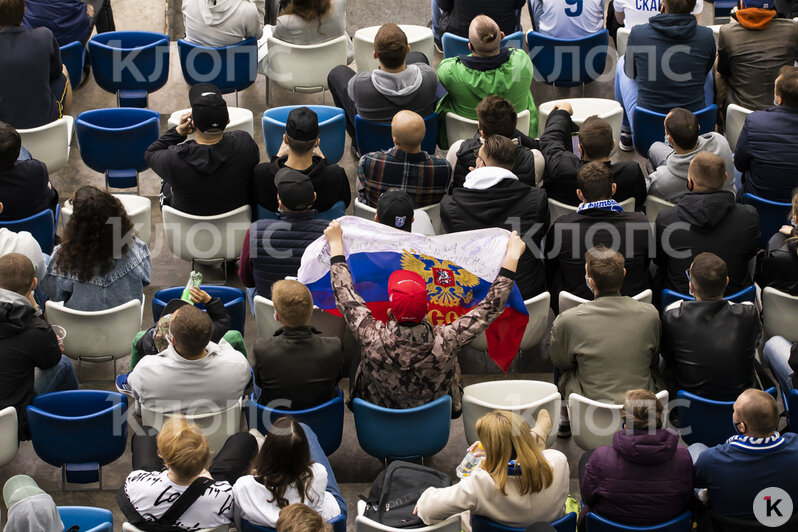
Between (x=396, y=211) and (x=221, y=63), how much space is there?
2729 mm

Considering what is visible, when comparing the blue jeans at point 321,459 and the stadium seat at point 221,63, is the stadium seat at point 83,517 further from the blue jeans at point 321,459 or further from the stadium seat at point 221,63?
the stadium seat at point 221,63

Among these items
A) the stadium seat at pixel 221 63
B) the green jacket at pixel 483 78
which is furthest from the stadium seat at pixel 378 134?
the stadium seat at pixel 221 63

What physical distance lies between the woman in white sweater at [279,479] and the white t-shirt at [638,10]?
4914 mm

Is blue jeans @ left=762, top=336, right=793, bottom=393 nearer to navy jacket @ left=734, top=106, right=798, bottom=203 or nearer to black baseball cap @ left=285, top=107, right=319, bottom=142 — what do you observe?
navy jacket @ left=734, top=106, right=798, bottom=203

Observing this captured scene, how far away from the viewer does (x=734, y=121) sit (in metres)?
7.40

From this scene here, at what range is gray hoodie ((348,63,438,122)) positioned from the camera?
278 inches

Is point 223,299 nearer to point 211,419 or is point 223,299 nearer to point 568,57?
point 211,419

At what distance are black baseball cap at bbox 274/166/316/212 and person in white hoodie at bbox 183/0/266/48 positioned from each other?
236 cm

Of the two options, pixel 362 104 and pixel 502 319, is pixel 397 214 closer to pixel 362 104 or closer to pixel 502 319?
pixel 502 319

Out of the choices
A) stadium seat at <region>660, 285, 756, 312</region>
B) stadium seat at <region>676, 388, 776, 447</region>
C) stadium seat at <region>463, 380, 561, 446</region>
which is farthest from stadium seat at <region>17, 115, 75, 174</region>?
stadium seat at <region>676, 388, 776, 447</region>

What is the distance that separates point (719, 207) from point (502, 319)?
4.34 ft

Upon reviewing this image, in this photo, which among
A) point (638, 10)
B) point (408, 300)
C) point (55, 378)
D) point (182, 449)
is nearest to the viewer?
point (182, 449)

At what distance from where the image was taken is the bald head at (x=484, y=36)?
23.1ft

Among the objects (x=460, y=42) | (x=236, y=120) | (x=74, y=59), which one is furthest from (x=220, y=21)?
(x=460, y=42)
